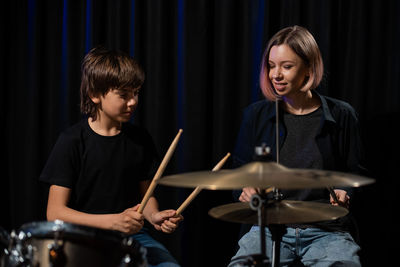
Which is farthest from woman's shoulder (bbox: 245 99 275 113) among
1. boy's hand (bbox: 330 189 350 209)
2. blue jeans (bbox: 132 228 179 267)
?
blue jeans (bbox: 132 228 179 267)

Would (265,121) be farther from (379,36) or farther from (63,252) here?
(63,252)

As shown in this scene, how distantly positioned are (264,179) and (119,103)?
2.62 feet

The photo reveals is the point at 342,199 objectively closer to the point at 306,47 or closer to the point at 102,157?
the point at 306,47

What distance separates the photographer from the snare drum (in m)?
1.42

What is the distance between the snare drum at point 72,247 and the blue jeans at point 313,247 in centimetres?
46

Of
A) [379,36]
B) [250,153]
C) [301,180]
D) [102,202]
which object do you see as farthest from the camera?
[379,36]

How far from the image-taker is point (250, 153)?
7.01 feet

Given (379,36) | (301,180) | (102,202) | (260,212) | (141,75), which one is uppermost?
(379,36)

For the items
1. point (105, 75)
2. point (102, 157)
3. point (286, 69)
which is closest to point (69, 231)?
point (102, 157)

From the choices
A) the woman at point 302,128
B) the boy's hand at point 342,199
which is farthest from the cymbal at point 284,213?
the woman at point 302,128

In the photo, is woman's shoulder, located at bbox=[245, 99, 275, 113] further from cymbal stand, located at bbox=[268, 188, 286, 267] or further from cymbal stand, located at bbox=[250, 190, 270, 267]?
cymbal stand, located at bbox=[250, 190, 270, 267]

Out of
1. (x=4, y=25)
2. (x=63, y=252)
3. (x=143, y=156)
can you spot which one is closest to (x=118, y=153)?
(x=143, y=156)

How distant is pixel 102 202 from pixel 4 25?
0.95 meters

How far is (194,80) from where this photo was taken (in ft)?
7.64
